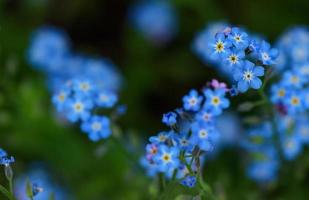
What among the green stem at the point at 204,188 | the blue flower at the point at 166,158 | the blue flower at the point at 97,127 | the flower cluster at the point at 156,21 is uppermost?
the flower cluster at the point at 156,21

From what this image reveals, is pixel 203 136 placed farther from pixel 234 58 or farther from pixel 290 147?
pixel 290 147

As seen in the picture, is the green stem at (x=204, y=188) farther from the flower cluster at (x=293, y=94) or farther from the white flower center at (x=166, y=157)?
the flower cluster at (x=293, y=94)

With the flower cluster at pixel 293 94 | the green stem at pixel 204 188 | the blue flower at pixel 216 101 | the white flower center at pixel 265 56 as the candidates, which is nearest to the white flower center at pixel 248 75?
the white flower center at pixel 265 56

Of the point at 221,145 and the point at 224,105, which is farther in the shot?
the point at 221,145

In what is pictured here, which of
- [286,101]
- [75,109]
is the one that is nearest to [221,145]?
[286,101]

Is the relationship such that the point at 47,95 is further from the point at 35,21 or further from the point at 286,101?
the point at 286,101
